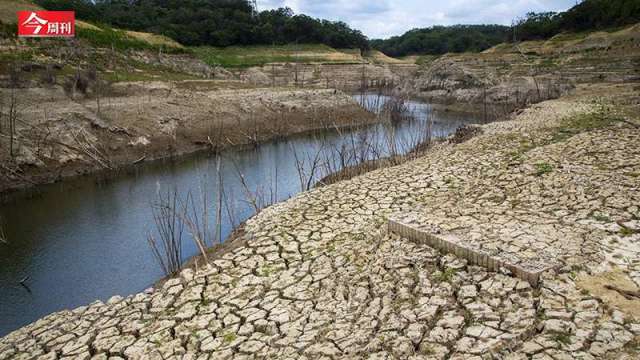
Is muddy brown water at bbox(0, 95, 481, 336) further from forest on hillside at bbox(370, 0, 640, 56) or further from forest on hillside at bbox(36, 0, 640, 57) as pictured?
forest on hillside at bbox(370, 0, 640, 56)

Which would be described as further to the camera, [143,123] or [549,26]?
[549,26]

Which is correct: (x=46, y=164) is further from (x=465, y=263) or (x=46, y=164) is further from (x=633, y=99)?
(x=633, y=99)

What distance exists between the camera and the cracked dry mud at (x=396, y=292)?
3.70 metres

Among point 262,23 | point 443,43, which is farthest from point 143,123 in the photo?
point 443,43

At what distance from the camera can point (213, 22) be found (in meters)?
53.2

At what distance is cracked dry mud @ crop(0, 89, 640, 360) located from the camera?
3.70 metres

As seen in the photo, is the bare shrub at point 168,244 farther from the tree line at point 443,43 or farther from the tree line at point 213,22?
the tree line at point 443,43

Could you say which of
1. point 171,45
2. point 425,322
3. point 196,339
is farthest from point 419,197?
point 171,45

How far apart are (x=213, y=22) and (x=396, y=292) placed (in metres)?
54.1

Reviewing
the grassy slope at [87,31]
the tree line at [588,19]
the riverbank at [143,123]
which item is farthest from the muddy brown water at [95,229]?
the tree line at [588,19]

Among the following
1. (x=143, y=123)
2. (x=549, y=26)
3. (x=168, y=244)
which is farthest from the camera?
(x=549, y=26)

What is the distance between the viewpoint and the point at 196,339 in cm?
446

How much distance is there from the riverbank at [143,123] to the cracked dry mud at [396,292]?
938 centimetres

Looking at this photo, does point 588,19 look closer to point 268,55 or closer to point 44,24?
point 268,55
